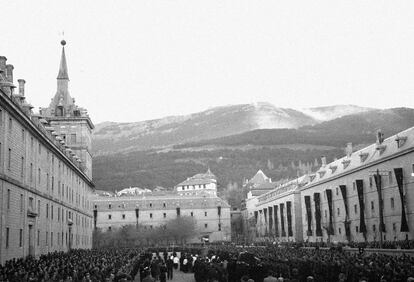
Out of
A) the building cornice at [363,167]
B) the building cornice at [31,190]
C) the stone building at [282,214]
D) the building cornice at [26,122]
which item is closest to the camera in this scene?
the building cornice at [26,122]

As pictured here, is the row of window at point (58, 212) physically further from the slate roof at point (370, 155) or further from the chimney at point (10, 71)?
the slate roof at point (370, 155)

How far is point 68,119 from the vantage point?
89.9 meters

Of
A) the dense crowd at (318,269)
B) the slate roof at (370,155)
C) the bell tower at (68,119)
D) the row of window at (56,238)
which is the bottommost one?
the dense crowd at (318,269)

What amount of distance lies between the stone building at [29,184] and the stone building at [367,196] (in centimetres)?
3096

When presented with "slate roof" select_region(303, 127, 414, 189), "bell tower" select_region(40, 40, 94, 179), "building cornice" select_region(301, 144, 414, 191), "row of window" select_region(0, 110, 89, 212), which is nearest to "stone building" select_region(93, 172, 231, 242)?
"building cornice" select_region(301, 144, 414, 191)

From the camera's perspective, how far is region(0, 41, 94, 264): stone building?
3559cm

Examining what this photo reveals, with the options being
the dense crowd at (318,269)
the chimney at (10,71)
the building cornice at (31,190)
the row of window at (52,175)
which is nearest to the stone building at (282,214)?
the row of window at (52,175)

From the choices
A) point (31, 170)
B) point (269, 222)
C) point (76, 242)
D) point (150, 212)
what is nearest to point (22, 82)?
point (31, 170)

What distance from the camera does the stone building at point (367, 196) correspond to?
2381 inches

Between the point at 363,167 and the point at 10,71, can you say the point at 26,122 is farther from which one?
the point at 363,167

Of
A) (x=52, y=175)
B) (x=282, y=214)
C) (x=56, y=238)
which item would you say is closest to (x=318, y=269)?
(x=52, y=175)

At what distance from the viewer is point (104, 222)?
138 meters

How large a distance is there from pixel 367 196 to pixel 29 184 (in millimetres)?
43505

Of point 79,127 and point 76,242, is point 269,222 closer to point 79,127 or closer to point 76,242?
point 79,127
